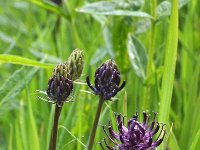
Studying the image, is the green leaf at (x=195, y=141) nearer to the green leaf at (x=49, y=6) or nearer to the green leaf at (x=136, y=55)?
the green leaf at (x=136, y=55)

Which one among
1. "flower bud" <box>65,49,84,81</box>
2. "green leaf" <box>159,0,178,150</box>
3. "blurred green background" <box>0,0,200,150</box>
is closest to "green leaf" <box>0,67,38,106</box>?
"blurred green background" <box>0,0,200,150</box>

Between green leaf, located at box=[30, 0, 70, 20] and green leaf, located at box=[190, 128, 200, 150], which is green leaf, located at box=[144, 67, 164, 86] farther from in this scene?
green leaf, located at box=[30, 0, 70, 20]

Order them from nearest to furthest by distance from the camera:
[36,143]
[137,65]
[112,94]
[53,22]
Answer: [112,94], [36,143], [137,65], [53,22]

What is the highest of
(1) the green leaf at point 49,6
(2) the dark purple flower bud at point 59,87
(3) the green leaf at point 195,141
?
(1) the green leaf at point 49,6

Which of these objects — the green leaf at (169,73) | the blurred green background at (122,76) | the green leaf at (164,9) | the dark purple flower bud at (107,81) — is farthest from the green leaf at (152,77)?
the dark purple flower bud at (107,81)

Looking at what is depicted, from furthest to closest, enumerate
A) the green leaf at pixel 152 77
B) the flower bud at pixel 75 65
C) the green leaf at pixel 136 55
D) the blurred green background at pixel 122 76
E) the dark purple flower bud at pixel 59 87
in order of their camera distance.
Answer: the green leaf at pixel 136 55 < the green leaf at pixel 152 77 < the blurred green background at pixel 122 76 < the flower bud at pixel 75 65 < the dark purple flower bud at pixel 59 87

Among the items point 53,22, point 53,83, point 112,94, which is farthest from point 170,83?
point 53,22

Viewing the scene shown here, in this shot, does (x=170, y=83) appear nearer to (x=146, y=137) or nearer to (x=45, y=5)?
(x=146, y=137)
